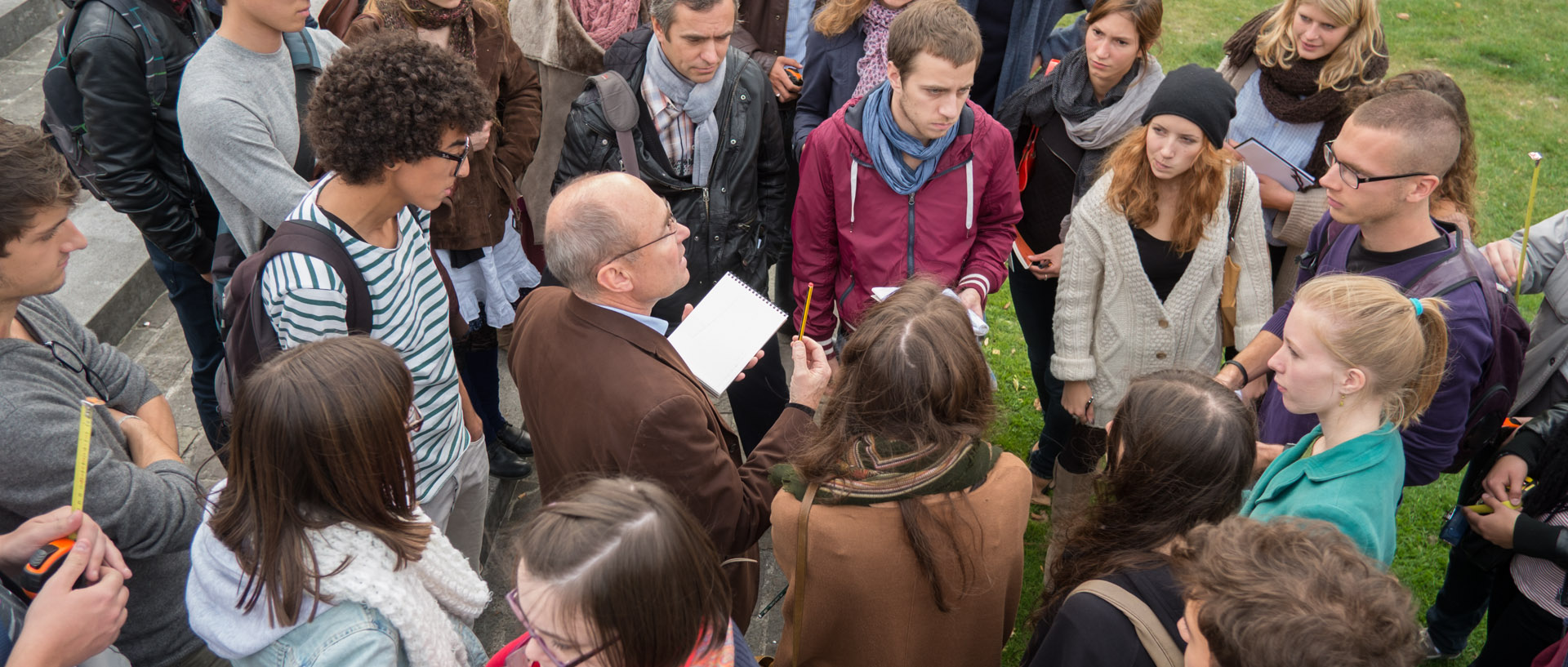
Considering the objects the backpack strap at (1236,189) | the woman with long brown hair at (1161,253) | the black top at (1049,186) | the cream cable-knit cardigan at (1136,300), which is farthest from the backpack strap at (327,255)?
the backpack strap at (1236,189)

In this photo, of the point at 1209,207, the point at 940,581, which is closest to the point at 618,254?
the point at 940,581

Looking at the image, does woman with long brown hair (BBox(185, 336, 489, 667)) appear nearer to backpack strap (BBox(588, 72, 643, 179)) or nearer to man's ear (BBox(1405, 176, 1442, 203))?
backpack strap (BBox(588, 72, 643, 179))

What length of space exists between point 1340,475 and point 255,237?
127 inches

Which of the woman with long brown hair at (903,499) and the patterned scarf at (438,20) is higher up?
the patterned scarf at (438,20)

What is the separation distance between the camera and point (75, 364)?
2281 mm

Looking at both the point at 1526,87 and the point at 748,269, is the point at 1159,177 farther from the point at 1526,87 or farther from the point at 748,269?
the point at 1526,87

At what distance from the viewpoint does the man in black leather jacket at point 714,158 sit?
3471mm

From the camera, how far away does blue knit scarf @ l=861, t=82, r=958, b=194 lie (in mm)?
3338

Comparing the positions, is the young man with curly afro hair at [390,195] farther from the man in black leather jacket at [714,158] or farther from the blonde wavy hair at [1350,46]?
the blonde wavy hair at [1350,46]

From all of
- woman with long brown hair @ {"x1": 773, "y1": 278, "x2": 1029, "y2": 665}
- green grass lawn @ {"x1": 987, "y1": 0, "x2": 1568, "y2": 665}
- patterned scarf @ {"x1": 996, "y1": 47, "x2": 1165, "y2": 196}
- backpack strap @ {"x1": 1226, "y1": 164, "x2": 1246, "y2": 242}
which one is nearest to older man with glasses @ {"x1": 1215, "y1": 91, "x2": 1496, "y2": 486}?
backpack strap @ {"x1": 1226, "y1": 164, "x2": 1246, "y2": 242}

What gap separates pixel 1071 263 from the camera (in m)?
3.43

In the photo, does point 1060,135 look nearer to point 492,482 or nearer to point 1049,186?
point 1049,186

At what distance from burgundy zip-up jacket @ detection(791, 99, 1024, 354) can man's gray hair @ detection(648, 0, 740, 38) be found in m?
0.60

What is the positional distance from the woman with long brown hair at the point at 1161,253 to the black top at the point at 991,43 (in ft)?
4.30
